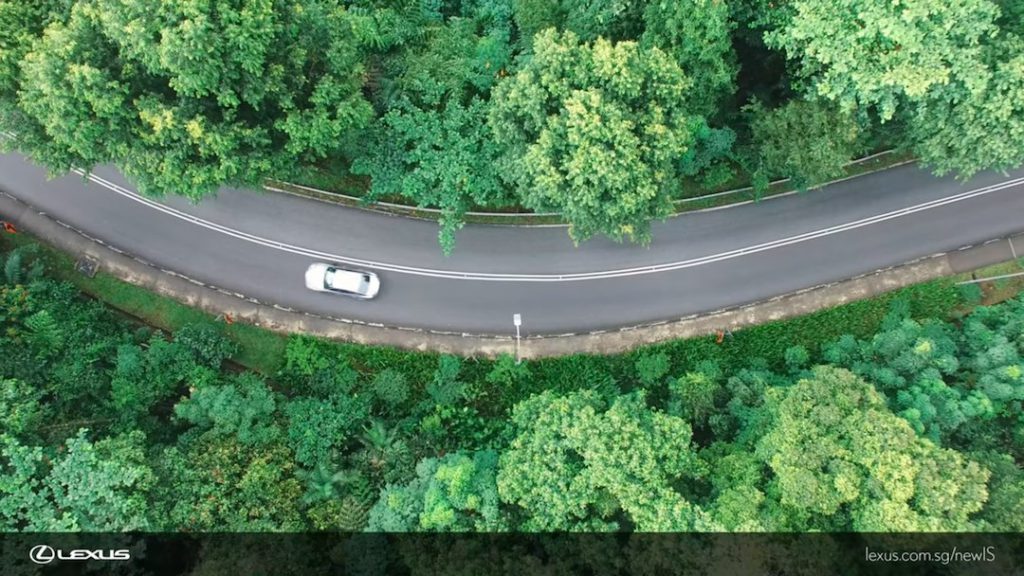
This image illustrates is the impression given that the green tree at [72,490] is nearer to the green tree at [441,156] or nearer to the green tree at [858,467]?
the green tree at [441,156]

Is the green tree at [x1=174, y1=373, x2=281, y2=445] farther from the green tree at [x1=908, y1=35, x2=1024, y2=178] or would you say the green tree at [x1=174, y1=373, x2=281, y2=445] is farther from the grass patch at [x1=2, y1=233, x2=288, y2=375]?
the green tree at [x1=908, y1=35, x2=1024, y2=178]

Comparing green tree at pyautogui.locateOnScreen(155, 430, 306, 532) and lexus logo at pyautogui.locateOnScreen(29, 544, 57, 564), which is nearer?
lexus logo at pyautogui.locateOnScreen(29, 544, 57, 564)

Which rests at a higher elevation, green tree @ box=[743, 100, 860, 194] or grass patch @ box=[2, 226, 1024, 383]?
green tree @ box=[743, 100, 860, 194]

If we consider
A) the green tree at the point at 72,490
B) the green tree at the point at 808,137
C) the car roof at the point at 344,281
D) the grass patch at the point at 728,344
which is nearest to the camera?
the green tree at the point at 72,490

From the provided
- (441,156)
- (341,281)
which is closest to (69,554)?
(341,281)

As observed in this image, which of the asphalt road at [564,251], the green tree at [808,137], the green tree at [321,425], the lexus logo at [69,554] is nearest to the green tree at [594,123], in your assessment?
the green tree at [808,137]

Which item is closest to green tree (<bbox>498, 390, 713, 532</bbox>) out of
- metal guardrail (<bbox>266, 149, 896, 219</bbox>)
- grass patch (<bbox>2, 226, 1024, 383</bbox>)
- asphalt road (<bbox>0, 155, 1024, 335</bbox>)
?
grass patch (<bbox>2, 226, 1024, 383</bbox>)

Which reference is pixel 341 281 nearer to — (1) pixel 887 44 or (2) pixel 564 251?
(2) pixel 564 251
